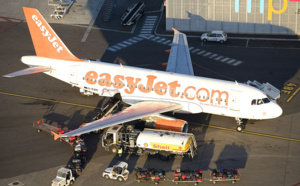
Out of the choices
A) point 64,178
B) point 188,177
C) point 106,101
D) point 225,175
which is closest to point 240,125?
point 225,175

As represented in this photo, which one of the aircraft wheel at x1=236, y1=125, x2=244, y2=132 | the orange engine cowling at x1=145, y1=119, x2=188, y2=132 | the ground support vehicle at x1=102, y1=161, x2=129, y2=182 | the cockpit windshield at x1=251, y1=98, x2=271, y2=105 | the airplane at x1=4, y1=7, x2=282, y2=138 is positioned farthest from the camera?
the aircraft wheel at x1=236, y1=125, x2=244, y2=132

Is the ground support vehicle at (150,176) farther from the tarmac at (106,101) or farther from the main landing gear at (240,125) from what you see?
the main landing gear at (240,125)

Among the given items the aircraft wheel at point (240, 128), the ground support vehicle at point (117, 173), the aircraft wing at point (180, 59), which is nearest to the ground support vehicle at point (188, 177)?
the ground support vehicle at point (117, 173)

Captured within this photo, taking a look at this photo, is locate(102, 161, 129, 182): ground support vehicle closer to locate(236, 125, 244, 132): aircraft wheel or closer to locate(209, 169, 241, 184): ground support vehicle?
locate(209, 169, 241, 184): ground support vehicle

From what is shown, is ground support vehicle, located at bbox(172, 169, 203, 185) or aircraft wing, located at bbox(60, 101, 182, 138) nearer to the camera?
ground support vehicle, located at bbox(172, 169, 203, 185)

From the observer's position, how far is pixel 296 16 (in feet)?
329

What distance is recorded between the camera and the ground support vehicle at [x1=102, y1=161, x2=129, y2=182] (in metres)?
62.7

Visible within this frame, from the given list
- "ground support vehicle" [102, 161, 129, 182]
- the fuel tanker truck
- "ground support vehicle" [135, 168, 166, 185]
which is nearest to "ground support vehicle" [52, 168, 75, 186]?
"ground support vehicle" [102, 161, 129, 182]

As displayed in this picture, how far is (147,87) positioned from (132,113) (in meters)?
5.58

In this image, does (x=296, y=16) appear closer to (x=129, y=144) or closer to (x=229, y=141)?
(x=229, y=141)

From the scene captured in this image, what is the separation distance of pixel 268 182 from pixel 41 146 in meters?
31.2

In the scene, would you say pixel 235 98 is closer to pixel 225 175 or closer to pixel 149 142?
pixel 225 175

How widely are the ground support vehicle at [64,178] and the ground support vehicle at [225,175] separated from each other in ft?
57.8

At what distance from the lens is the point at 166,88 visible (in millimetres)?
73750
